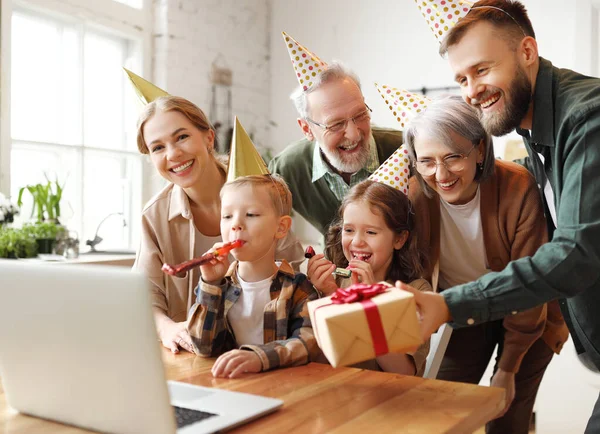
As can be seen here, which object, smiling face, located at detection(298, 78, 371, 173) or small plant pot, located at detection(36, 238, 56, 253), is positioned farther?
small plant pot, located at detection(36, 238, 56, 253)

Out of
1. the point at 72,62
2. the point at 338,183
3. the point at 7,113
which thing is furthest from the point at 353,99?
the point at 72,62

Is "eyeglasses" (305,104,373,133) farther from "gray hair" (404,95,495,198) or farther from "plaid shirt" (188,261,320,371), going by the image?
"plaid shirt" (188,261,320,371)

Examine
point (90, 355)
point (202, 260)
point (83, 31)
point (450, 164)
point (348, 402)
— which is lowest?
point (348, 402)

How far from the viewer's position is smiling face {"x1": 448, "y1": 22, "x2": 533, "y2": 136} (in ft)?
4.52

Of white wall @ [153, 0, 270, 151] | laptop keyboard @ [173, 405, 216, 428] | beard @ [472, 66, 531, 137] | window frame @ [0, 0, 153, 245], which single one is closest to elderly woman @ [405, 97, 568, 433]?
beard @ [472, 66, 531, 137]

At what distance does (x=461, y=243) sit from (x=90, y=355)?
3.70ft

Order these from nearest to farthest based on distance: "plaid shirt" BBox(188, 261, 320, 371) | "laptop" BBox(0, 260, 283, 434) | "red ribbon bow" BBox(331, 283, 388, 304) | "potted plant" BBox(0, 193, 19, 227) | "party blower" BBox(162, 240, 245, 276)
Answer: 1. "laptop" BBox(0, 260, 283, 434)
2. "red ribbon bow" BBox(331, 283, 388, 304)
3. "party blower" BBox(162, 240, 245, 276)
4. "plaid shirt" BBox(188, 261, 320, 371)
5. "potted plant" BBox(0, 193, 19, 227)

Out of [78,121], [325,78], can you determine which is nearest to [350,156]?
[325,78]

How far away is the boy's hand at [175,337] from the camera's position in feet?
4.87

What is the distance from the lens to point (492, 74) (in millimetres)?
1383

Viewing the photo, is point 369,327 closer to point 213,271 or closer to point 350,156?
point 213,271

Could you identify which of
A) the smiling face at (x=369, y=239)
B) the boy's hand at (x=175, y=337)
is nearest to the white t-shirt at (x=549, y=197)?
the smiling face at (x=369, y=239)

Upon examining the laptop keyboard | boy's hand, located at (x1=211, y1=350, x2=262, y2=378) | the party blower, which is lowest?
the laptop keyboard

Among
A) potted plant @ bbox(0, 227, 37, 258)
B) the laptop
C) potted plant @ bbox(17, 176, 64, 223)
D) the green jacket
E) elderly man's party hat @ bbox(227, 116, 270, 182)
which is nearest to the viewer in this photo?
the laptop
